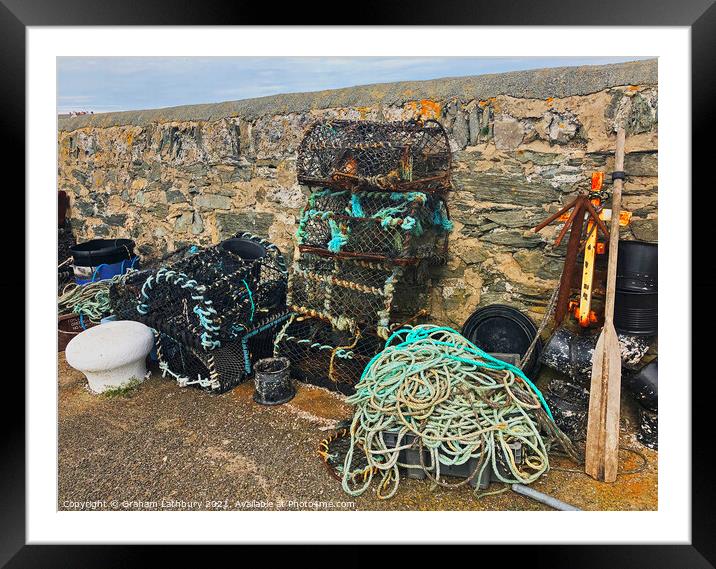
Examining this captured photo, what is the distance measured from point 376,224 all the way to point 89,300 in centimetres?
300

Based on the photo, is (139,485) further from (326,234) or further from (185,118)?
(185,118)

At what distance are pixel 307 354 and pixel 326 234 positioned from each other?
977mm

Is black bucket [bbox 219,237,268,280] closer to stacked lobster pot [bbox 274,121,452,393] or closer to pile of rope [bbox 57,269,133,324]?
stacked lobster pot [bbox 274,121,452,393]

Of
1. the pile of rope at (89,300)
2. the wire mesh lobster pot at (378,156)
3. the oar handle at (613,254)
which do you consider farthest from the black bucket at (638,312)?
the pile of rope at (89,300)

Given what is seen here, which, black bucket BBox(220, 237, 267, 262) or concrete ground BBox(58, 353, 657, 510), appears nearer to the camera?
concrete ground BBox(58, 353, 657, 510)

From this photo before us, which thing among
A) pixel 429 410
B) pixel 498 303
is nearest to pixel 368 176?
pixel 498 303

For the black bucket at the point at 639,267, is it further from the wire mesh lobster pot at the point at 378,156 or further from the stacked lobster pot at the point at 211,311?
the stacked lobster pot at the point at 211,311

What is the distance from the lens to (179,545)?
2.60m

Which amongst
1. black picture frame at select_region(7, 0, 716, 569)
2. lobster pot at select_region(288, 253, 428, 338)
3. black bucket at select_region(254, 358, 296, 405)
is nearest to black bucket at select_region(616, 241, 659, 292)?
black picture frame at select_region(7, 0, 716, 569)

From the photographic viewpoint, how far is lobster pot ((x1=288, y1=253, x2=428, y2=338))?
12.2 ft

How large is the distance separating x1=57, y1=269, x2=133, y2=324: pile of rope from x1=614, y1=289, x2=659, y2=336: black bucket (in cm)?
397

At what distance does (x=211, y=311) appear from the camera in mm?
3889

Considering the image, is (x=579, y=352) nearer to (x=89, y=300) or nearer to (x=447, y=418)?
(x=447, y=418)

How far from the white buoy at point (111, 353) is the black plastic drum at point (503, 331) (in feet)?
8.35
